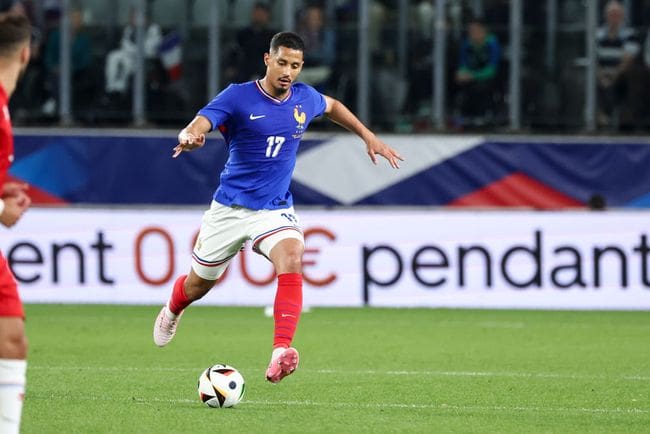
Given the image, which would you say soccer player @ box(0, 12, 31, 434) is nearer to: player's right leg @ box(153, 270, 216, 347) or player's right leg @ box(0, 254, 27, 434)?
player's right leg @ box(0, 254, 27, 434)

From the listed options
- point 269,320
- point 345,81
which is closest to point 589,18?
point 345,81

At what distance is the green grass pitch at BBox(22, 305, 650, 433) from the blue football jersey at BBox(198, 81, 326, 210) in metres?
1.25

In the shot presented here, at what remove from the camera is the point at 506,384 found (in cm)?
1002

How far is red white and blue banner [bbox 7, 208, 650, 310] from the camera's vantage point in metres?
15.7

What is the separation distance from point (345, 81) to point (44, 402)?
34.9 ft

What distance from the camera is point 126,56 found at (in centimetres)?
1938

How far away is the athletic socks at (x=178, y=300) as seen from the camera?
10.2 meters

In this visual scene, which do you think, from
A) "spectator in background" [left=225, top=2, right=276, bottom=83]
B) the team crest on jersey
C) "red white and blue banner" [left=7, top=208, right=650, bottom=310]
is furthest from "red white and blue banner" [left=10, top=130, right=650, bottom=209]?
the team crest on jersey

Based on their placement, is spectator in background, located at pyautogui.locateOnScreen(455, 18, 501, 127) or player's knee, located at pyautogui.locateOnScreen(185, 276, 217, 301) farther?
spectator in background, located at pyautogui.locateOnScreen(455, 18, 501, 127)

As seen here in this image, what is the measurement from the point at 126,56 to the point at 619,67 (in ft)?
20.5

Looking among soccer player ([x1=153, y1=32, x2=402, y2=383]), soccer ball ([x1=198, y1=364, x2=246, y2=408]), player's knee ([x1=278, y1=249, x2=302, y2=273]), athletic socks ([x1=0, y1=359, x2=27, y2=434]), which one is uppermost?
soccer player ([x1=153, y1=32, x2=402, y2=383])

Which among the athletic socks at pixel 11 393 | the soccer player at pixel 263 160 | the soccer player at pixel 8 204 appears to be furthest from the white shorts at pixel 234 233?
the athletic socks at pixel 11 393

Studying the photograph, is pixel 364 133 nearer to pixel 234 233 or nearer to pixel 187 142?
pixel 234 233

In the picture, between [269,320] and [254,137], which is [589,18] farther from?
[254,137]
